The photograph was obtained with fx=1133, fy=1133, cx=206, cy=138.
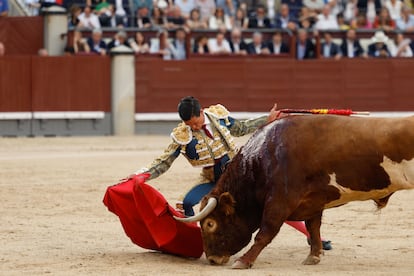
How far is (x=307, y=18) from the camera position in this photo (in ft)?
59.9

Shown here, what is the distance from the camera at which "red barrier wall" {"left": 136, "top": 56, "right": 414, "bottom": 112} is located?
59.5 feet

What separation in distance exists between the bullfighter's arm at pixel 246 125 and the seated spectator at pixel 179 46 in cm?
1032

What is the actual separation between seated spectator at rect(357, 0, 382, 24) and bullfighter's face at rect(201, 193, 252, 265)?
12630 mm

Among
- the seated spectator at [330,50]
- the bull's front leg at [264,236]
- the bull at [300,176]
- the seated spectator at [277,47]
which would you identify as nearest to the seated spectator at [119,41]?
the seated spectator at [277,47]

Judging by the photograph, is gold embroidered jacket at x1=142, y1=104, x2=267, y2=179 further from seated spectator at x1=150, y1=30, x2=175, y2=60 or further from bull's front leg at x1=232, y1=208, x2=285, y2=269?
seated spectator at x1=150, y1=30, x2=175, y2=60

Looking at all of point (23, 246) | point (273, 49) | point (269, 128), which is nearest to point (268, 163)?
point (269, 128)

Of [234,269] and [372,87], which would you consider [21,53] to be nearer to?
[372,87]

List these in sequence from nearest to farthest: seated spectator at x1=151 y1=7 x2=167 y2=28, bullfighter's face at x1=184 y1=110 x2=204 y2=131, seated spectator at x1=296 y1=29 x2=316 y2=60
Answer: bullfighter's face at x1=184 y1=110 x2=204 y2=131
seated spectator at x1=151 y1=7 x2=167 y2=28
seated spectator at x1=296 y1=29 x2=316 y2=60

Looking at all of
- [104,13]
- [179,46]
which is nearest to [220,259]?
[104,13]

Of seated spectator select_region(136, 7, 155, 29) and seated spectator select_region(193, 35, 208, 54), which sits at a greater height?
seated spectator select_region(136, 7, 155, 29)

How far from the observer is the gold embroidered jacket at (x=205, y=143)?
698 centimetres

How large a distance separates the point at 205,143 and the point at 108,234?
1.47m

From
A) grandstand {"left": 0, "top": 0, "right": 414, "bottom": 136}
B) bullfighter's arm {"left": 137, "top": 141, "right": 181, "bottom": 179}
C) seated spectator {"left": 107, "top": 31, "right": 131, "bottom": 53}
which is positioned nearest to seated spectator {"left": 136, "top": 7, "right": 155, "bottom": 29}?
grandstand {"left": 0, "top": 0, "right": 414, "bottom": 136}

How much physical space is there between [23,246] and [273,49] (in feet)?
37.7
